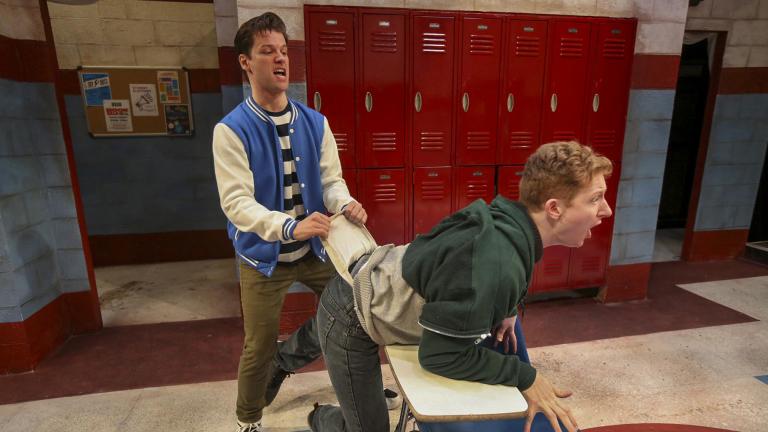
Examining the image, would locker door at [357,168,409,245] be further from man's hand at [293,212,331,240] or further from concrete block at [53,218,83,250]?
concrete block at [53,218,83,250]

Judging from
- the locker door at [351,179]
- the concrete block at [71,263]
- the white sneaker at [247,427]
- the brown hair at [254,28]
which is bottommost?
the white sneaker at [247,427]

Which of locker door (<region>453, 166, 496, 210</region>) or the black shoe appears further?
locker door (<region>453, 166, 496, 210</region>)

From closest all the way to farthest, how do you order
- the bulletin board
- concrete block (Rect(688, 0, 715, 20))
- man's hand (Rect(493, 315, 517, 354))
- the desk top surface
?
1. the desk top surface
2. man's hand (Rect(493, 315, 517, 354))
3. concrete block (Rect(688, 0, 715, 20))
4. the bulletin board

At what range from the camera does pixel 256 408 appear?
5.93 feet

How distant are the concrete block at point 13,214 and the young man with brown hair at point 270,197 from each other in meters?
1.44

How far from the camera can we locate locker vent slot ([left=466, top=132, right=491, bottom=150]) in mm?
2949

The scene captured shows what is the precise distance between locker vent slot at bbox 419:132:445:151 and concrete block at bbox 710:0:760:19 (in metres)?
2.72

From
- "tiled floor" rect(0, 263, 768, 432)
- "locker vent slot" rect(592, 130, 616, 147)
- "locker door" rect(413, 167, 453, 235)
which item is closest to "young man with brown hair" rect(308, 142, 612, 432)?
"tiled floor" rect(0, 263, 768, 432)

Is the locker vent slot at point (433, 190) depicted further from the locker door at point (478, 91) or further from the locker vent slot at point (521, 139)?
the locker vent slot at point (521, 139)

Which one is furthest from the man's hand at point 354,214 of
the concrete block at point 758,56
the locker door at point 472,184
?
the concrete block at point 758,56

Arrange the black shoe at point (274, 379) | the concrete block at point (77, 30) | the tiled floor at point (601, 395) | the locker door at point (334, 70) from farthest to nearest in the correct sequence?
the concrete block at point (77, 30)
the locker door at point (334, 70)
the tiled floor at point (601, 395)
the black shoe at point (274, 379)

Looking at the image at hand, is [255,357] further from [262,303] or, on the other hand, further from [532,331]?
[532,331]

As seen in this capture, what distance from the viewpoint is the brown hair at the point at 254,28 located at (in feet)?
5.04

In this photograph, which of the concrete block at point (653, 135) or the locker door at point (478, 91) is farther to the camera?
the concrete block at point (653, 135)
